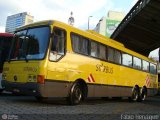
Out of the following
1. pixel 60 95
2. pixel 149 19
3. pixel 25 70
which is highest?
pixel 149 19

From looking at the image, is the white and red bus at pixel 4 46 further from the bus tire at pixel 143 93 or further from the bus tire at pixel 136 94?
the bus tire at pixel 143 93

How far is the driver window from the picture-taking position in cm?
1196

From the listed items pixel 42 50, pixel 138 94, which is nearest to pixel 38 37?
pixel 42 50

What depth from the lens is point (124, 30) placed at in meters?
43.2

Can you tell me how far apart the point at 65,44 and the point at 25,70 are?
1.71m

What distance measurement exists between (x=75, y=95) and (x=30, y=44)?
2.52 metres

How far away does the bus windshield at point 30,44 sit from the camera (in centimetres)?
1195

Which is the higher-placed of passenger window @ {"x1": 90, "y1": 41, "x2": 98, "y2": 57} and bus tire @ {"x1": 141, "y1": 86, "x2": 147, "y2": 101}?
passenger window @ {"x1": 90, "y1": 41, "x2": 98, "y2": 57}

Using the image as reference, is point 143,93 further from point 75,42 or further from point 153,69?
point 75,42

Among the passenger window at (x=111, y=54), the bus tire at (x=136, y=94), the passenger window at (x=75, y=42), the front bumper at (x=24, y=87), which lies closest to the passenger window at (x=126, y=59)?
the bus tire at (x=136, y=94)

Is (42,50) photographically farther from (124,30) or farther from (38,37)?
(124,30)

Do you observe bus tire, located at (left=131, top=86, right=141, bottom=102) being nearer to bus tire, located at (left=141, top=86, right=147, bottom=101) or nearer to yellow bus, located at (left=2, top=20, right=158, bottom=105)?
bus tire, located at (left=141, top=86, right=147, bottom=101)

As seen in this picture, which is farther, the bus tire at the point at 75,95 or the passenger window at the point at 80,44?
the passenger window at the point at 80,44

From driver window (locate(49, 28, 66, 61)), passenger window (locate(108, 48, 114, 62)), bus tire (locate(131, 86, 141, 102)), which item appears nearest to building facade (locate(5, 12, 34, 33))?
bus tire (locate(131, 86, 141, 102))
